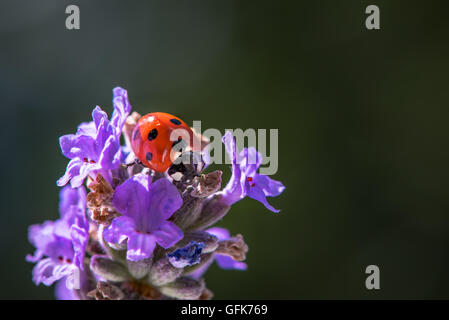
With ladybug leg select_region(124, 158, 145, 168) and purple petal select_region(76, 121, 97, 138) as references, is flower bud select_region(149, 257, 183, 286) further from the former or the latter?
purple petal select_region(76, 121, 97, 138)

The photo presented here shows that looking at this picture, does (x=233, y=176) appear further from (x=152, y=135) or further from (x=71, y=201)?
(x=71, y=201)

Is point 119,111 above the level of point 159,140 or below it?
above

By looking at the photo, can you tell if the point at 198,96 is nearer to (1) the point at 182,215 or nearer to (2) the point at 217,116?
(2) the point at 217,116

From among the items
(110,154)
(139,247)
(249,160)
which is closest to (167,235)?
(139,247)

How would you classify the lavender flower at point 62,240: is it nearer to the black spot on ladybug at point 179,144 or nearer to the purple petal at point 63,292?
the purple petal at point 63,292

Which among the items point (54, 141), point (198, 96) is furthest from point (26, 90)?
point (198, 96)

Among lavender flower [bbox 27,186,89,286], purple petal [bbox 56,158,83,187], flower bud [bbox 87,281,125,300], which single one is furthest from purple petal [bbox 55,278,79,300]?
purple petal [bbox 56,158,83,187]
